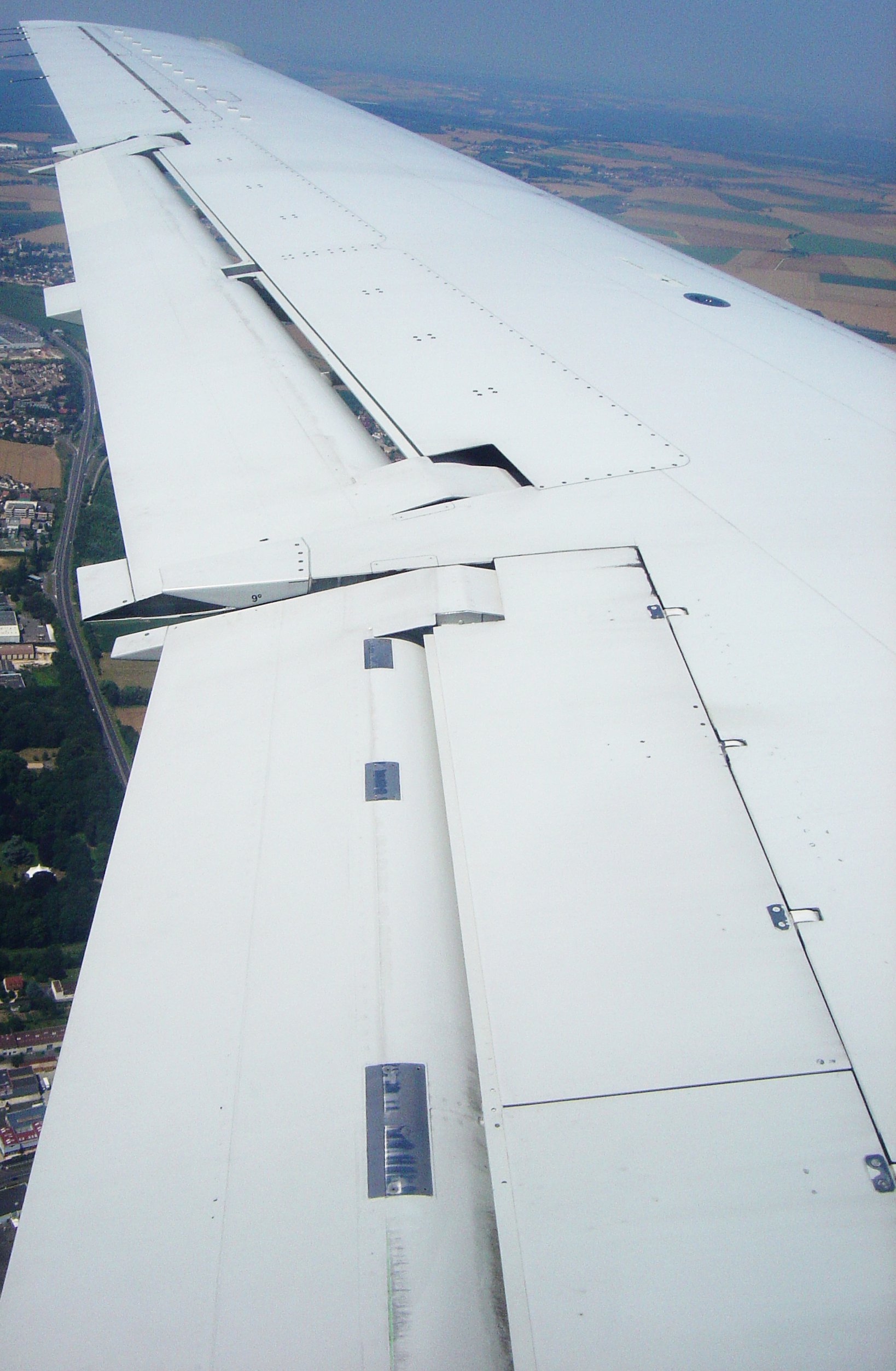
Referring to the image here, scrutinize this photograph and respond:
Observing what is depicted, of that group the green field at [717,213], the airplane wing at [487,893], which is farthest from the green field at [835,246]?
the airplane wing at [487,893]

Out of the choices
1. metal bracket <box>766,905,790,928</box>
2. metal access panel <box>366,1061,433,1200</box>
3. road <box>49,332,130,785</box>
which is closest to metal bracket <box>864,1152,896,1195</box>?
metal bracket <box>766,905,790,928</box>

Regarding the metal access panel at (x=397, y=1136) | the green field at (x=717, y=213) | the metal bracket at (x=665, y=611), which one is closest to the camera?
the metal access panel at (x=397, y=1136)

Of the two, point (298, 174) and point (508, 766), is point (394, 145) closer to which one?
point (298, 174)

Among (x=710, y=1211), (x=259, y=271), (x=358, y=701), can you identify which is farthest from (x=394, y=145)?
(x=710, y=1211)

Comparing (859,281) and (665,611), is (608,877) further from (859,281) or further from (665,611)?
(859,281)

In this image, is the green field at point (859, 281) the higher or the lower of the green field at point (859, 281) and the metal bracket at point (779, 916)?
the higher

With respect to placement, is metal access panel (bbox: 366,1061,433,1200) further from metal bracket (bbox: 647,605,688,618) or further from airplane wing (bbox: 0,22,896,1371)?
metal bracket (bbox: 647,605,688,618)

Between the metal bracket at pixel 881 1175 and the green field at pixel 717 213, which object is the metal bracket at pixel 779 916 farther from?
the green field at pixel 717 213
